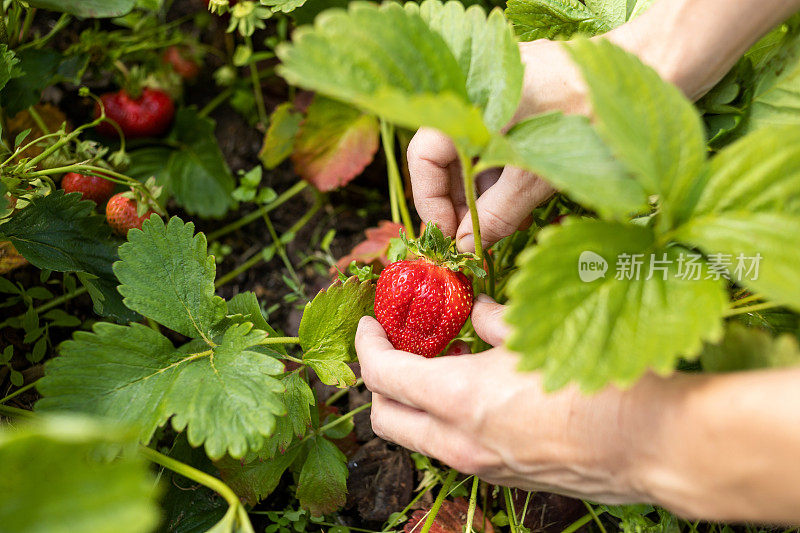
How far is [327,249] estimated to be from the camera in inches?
53.1

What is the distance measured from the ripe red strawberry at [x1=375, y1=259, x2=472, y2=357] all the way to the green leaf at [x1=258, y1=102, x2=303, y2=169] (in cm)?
63

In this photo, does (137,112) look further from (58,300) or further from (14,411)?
(14,411)

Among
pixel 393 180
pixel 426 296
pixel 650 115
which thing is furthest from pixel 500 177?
pixel 393 180

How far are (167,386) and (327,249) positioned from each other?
1.98ft

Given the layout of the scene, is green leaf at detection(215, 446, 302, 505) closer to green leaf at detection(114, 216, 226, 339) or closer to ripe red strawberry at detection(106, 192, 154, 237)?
green leaf at detection(114, 216, 226, 339)

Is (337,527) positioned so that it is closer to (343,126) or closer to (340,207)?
(340,207)

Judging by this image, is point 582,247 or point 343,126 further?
point 343,126

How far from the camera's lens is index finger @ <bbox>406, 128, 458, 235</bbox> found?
2.93 feet

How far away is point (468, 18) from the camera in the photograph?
67 cm

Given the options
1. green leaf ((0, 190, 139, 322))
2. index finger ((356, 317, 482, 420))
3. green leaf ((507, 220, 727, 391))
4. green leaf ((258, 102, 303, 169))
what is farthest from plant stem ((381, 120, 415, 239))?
green leaf ((507, 220, 727, 391))

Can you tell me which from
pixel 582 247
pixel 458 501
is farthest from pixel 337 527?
pixel 582 247

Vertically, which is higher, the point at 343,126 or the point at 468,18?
the point at 468,18

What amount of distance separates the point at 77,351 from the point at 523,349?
612mm

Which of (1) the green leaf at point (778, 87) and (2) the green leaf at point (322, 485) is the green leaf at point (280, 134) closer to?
(2) the green leaf at point (322, 485)
